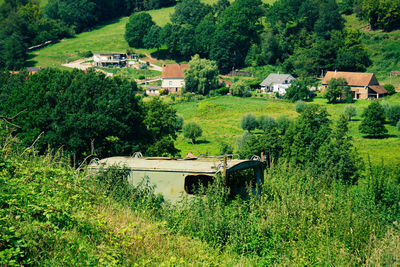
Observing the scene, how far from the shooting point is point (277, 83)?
82.2 metres

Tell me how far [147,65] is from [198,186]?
305ft

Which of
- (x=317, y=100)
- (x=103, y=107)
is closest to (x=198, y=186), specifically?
(x=103, y=107)

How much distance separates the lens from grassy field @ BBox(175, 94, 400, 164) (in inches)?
1714

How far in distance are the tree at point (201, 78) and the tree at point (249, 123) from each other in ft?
94.6

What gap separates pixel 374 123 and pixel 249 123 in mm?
14170

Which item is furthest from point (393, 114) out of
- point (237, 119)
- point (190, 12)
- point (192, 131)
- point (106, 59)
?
point (190, 12)

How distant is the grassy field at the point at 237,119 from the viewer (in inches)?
1714

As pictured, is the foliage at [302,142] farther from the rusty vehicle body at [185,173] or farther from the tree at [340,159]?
the rusty vehicle body at [185,173]

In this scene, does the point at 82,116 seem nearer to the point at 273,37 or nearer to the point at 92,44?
the point at 273,37

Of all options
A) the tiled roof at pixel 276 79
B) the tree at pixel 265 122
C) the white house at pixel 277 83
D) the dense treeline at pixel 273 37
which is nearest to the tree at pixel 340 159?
the tree at pixel 265 122

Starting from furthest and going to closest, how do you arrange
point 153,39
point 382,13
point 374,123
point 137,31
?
1. point 137,31
2. point 153,39
3. point 382,13
4. point 374,123

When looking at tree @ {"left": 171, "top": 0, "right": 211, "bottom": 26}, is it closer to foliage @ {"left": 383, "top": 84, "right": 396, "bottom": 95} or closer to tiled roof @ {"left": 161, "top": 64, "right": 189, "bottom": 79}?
tiled roof @ {"left": 161, "top": 64, "right": 189, "bottom": 79}

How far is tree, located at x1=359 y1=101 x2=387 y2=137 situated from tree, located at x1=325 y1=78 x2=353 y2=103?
573 inches

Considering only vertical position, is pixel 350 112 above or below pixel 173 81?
below
